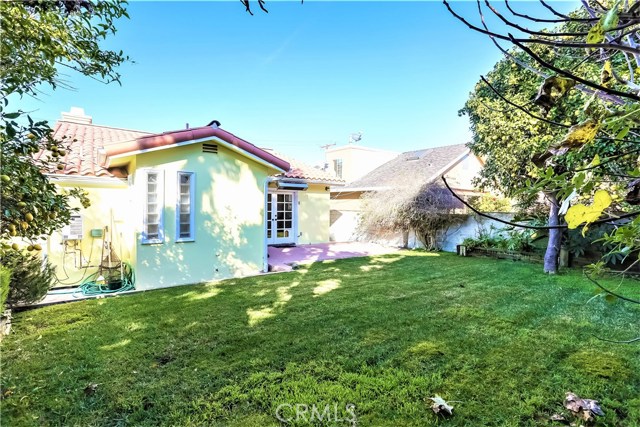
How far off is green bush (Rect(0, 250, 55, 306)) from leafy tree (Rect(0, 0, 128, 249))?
8.35ft

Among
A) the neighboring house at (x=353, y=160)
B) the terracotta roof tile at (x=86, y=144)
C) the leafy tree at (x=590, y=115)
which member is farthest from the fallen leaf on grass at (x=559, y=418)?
the neighboring house at (x=353, y=160)

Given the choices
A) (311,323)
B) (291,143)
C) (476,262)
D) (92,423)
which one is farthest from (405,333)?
(291,143)

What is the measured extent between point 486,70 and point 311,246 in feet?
31.7

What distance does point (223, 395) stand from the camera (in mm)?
3512

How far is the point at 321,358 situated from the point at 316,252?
9.40 m

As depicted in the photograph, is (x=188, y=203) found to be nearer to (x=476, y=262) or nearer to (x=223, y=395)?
(x=223, y=395)

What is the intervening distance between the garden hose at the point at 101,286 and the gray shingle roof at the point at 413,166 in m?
12.7

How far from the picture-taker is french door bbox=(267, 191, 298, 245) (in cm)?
1484

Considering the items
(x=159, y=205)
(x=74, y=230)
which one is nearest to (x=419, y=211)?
(x=159, y=205)

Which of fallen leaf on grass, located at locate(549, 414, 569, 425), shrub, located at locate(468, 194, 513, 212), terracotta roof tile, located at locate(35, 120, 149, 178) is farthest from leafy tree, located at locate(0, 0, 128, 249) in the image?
shrub, located at locate(468, 194, 513, 212)

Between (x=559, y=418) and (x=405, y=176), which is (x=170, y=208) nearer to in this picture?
(x=559, y=418)

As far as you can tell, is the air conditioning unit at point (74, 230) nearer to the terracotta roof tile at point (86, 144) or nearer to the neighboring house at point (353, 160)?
the terracotta roof tile at point (86, 144)

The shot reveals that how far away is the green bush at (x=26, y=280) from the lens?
18.3 feet

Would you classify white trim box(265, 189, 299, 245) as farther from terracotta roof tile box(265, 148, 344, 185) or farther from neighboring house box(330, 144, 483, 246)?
neighboring house box(330, 144, 483, 246)
